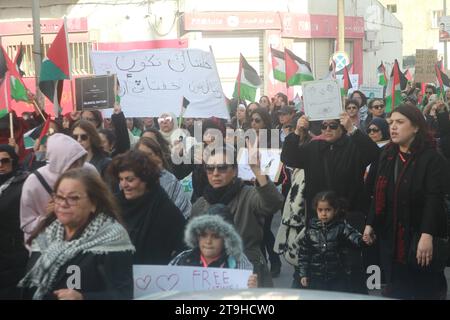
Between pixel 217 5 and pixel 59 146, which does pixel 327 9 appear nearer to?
pixel 217 5

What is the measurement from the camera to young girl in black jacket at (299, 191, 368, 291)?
21.1ft

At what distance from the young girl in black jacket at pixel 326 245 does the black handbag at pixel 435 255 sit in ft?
1.97

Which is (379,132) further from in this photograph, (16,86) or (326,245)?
(16,86)

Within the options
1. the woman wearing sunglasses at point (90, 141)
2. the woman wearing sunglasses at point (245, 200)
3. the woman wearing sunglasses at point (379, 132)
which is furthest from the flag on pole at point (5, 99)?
the woman wearing sunglasses at point (245, 200)

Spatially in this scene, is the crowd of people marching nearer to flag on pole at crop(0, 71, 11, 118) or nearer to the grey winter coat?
the grey winter coat

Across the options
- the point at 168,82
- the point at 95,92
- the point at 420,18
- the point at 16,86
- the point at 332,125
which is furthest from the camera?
the point at 420,18

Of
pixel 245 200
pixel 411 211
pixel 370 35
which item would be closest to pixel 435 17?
pixel 370 35

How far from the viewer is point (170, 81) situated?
974 centimetres

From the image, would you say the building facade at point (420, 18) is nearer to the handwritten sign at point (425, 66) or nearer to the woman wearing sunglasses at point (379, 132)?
the handwritten sign at point (425, 66)

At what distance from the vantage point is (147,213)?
5.54 meters

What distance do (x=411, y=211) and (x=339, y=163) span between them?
4.15ft

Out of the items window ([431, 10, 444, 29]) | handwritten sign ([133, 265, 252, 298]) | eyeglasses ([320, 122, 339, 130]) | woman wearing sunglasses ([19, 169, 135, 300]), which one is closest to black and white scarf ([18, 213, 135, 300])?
woman wearing sunglasses ([19, 169, 135, 300])

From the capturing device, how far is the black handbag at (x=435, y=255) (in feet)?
18.9
